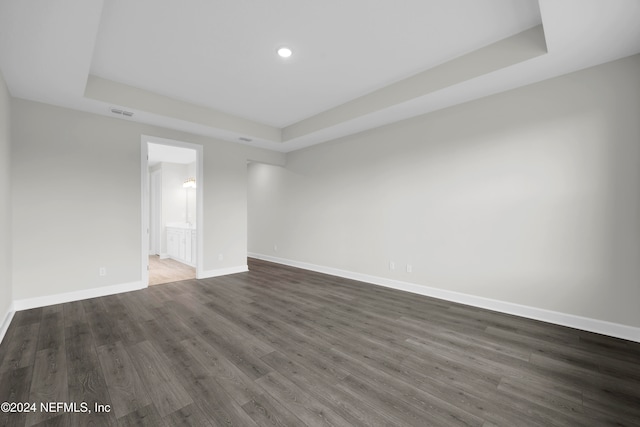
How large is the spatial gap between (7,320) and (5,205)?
4.01 feet

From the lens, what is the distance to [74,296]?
12.0ft

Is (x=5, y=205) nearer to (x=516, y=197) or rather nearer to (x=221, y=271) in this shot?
(x=221, y=271)

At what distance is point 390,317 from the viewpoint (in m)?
3.17

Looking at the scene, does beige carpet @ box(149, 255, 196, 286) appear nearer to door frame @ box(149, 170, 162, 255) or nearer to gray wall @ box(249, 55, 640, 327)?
door frame @ box(149, 170, 162, 255)

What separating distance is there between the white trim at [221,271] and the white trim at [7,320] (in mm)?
2238

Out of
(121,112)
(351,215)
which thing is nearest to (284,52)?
(121,112)

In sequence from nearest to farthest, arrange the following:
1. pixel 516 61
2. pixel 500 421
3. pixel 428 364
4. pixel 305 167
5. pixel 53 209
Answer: pixel 500 421 < pixel 428 364 < pixel 516 61 < pixel 53 209 < pixel 305 167

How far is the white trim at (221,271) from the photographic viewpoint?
496cm

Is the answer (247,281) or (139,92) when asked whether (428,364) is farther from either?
(139,92)

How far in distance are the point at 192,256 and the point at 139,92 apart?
3.50 m

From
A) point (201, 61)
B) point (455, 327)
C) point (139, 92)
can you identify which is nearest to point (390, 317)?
point (455, 327)

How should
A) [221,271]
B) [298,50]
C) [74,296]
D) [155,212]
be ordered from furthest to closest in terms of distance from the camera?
1. [155,212]
2. [221,271]
3. [74,296]
4. [298,50]

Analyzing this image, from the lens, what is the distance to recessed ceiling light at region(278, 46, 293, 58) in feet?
9.14

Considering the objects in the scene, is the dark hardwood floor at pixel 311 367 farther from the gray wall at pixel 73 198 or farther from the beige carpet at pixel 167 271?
the beige carpet at pixel 167 271
